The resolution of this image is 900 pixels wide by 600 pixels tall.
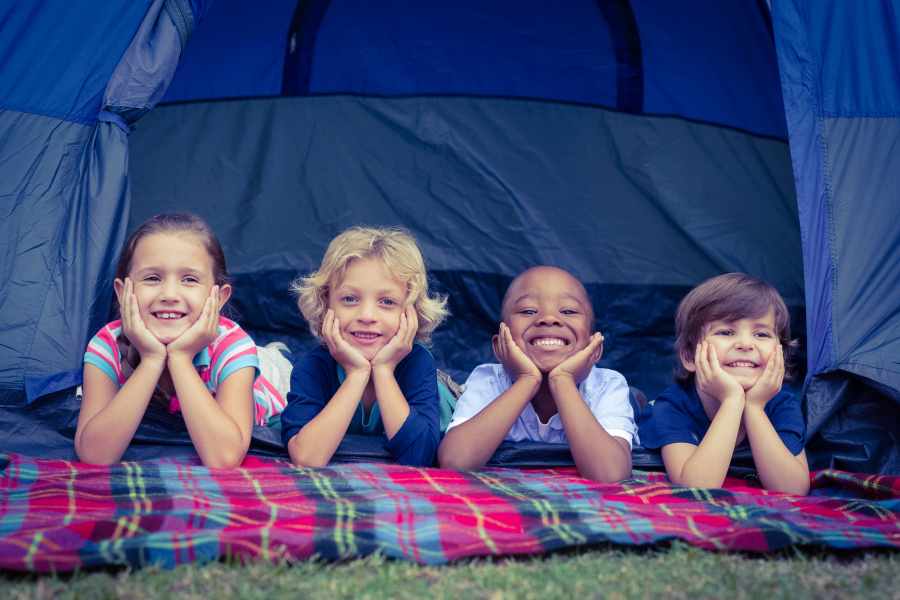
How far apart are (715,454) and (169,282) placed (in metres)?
1.26

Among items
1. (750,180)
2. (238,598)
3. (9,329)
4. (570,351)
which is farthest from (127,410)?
(750,180)

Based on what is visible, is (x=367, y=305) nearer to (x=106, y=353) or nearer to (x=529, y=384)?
(x=529, y=384)

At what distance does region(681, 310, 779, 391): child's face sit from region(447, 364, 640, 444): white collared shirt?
25 cm

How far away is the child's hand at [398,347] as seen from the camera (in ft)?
5.46

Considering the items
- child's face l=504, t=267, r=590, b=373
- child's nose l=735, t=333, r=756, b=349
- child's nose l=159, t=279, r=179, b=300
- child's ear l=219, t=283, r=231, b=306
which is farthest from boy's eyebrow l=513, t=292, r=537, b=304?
child's nose l=159, t=279, r=179, b=300

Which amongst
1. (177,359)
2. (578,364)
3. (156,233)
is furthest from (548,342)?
(156,233)

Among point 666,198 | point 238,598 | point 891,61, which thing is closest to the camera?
point 238,598

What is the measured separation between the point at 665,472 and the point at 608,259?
1.38 metres

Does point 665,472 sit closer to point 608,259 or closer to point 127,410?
point 127,410

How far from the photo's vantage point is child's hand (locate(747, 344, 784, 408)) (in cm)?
155

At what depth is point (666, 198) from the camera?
112 inches

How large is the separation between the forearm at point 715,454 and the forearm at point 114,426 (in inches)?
45.5

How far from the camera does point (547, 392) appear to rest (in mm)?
1840

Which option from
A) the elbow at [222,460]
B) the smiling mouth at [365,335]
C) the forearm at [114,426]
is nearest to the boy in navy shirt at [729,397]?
the smiling mouth at [365,335]
